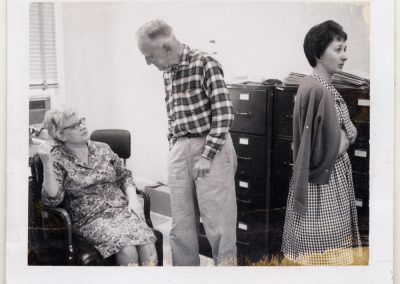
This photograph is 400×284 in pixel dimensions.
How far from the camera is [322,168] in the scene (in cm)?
159

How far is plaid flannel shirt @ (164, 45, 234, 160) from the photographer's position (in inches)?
60.9

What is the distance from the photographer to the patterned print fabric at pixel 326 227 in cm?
161

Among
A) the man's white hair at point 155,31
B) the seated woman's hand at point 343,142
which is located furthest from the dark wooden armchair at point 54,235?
the seated woman's hand at point 343,142

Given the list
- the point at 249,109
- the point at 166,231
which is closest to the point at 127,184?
the point at 166,231

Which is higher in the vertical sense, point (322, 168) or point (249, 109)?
point (249, 109)

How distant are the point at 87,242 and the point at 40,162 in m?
0.31

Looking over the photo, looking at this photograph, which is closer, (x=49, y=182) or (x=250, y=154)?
(x=49, y=182)

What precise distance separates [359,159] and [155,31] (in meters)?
0.82

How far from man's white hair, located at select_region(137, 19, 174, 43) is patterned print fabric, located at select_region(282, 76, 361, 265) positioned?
2.24 ft

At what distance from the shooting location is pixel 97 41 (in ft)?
5.12

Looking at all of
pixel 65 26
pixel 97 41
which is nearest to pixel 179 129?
pixel 97 41

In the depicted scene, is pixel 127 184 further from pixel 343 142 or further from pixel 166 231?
→ pixel 343 142

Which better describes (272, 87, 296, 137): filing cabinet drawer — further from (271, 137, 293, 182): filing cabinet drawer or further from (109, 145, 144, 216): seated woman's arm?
(109, 145, 144, 216): seated woman's arm

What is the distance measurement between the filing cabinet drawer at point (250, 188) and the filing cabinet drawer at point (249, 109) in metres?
0.17
